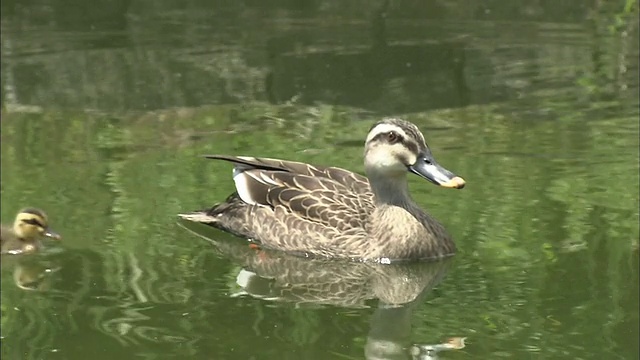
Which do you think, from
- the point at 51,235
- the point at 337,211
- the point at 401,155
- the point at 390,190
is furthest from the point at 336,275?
the point at 51,235

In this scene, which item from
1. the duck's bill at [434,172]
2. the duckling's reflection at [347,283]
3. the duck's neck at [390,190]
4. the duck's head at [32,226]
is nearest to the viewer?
the duckling's reflection at [347,283]

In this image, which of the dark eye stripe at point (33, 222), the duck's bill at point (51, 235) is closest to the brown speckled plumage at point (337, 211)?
the duck's bill at point (51, 235)

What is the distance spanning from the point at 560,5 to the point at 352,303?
21.2 feet

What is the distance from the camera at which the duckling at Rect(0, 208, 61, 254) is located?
7703 millimetres

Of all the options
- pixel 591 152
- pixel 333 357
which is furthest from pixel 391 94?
pixel 333 357

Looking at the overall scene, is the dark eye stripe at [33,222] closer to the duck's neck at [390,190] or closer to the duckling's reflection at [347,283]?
the duckling's reflection at [347,283]

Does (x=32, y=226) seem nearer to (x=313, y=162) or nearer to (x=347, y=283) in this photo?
(x=347, y=283)

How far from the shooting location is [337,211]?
7.71 meters

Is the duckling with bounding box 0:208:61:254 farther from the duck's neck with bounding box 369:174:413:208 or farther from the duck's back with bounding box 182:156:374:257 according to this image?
the duck's neck with bounding box 369:174:413:208

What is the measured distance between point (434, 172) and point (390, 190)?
436mm

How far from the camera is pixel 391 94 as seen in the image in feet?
35.0

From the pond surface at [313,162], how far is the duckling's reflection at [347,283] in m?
0.02

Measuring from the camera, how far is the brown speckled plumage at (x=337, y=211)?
7461 millimetres

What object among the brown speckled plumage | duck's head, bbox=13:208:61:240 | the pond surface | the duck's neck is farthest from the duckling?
the duck's neck
